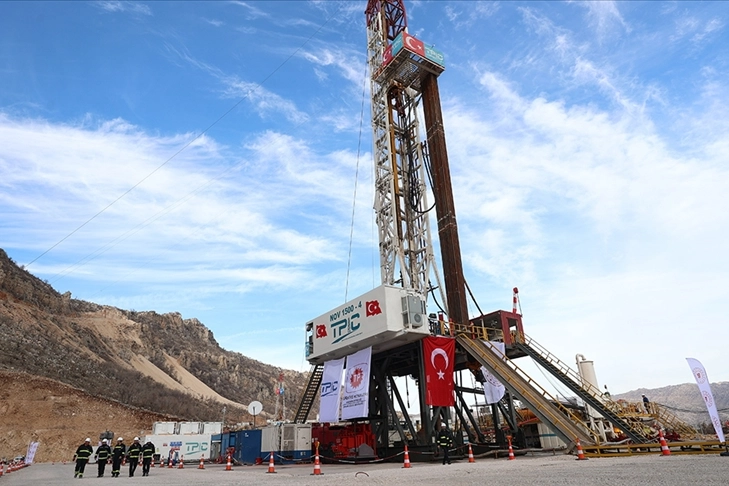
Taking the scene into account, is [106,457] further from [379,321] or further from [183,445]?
[183,445]

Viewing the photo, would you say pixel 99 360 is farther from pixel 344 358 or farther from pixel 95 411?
pixel 344 358

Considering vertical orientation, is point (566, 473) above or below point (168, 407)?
below

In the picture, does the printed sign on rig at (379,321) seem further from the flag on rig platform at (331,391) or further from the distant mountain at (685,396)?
the distant mountain at (685,396)

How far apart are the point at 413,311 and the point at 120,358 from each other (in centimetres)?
5657

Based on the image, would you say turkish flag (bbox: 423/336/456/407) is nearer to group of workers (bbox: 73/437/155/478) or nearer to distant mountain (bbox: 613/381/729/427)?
group of workers (bbox: 73/437/155/478)

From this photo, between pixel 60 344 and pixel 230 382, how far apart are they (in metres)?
40.9

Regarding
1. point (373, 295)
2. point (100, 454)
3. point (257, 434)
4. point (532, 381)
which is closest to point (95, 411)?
point (257, 434)

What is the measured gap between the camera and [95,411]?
41562 mm

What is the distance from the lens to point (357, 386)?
2256cm

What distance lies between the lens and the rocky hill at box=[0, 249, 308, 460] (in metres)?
45.6

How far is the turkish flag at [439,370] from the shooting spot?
2039 cm

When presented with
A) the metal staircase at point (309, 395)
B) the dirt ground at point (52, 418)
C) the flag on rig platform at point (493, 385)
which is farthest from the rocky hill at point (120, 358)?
the flag on rig platform at point (493, 385)

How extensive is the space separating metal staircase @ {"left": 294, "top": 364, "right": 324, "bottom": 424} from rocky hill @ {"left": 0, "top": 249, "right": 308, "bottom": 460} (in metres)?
21.9

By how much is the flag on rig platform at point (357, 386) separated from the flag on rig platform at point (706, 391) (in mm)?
12727
